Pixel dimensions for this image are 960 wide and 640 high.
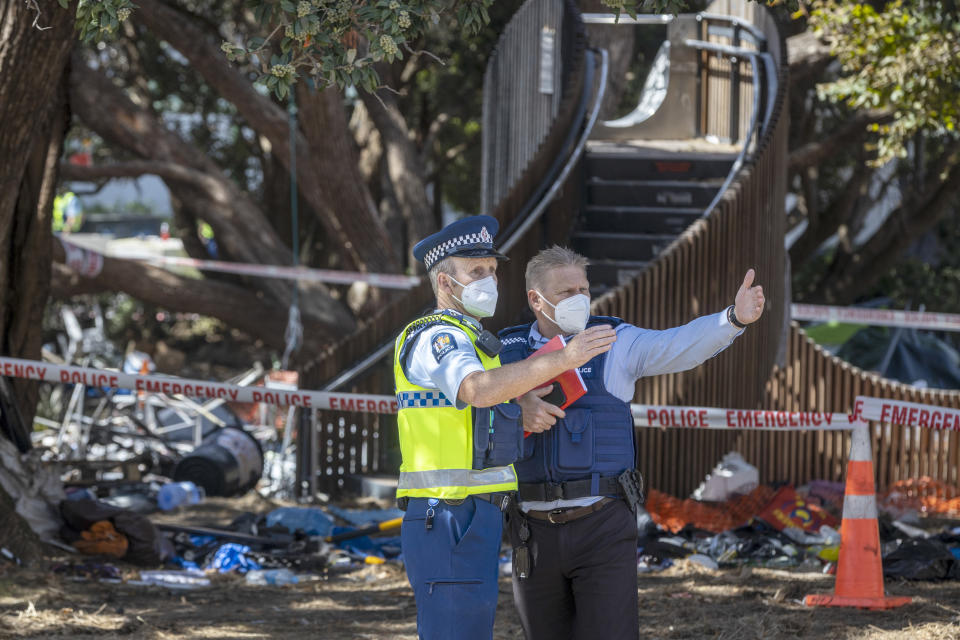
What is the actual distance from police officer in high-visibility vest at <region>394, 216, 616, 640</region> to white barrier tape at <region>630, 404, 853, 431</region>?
109 inches

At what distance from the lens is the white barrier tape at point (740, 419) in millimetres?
6094

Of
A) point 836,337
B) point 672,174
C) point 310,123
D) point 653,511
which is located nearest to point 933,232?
point 836,337

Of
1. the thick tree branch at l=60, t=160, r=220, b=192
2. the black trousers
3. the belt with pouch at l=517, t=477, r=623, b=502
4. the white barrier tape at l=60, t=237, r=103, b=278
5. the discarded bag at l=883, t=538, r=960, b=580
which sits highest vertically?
the thick tree branch at l=60, t=160, r=220, b=192

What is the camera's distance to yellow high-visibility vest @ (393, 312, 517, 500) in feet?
10.9

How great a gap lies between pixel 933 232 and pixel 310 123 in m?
10.9

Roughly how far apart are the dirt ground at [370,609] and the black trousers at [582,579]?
1.79 m

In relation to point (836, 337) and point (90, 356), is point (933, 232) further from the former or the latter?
point (90, 356)

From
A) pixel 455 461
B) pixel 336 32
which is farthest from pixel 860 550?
pixel 336 32

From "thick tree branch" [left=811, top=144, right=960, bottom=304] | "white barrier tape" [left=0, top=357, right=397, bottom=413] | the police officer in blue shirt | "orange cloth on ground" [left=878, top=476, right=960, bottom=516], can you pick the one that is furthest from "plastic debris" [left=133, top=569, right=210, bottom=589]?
"thick tree branch" [left=811, top=144, right=960, bottom=304]

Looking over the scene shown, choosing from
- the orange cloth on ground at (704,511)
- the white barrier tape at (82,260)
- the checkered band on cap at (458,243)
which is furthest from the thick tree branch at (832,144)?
the checkered band on cap at (458,243)

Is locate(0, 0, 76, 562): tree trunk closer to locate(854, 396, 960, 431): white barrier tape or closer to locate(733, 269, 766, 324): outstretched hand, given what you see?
locate(733, 269, 766, 324): outstretched hand

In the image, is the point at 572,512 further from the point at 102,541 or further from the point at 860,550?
the point at 102,541

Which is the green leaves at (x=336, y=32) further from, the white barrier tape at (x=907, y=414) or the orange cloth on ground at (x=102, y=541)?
the orange cloth on ground at (x=102, y=541)

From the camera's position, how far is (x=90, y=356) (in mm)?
10250
